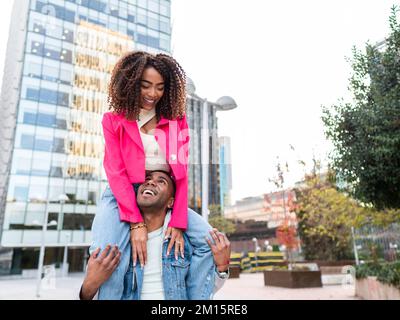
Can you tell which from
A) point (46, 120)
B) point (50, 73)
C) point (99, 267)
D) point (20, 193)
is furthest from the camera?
point (50, 73)

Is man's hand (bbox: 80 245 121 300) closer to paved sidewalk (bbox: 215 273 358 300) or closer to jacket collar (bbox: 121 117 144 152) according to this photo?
jacket collar (bbox: 121 117 144 152)

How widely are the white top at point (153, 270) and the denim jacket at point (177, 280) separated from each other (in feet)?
0.06

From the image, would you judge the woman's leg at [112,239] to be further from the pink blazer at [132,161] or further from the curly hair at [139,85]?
the curly hair at [139,85]

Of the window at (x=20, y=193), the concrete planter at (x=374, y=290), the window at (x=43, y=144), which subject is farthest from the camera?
the window at (x=43, y=144)

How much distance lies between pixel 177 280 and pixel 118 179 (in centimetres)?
39

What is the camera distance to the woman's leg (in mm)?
964

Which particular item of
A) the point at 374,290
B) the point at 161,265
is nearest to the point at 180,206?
the point at 161,265

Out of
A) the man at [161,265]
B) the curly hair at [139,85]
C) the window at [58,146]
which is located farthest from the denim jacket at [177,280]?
the window at [58,146]

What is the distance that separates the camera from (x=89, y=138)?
792 inches

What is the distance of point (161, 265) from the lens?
105cm

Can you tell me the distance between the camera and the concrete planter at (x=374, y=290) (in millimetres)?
5508

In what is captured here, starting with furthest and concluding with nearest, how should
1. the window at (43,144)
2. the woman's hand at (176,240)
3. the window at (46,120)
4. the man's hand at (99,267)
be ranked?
the window at (46,120)
the window at (43,144)
the woman's hand at (176,240)
the man's hand at (99,267)

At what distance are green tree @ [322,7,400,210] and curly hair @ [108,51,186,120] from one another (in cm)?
449

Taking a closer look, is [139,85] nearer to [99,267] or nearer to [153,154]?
[153,154]
